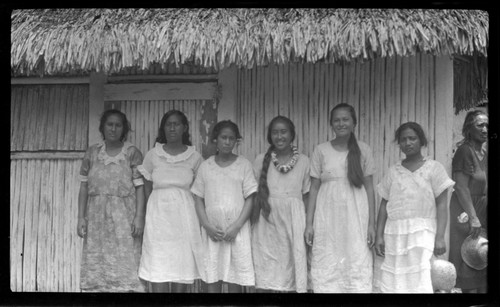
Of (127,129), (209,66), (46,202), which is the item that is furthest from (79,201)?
(209,66)

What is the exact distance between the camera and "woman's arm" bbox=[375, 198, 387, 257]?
495 cm

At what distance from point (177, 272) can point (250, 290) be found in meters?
0.51

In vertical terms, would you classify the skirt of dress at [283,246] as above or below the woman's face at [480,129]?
below

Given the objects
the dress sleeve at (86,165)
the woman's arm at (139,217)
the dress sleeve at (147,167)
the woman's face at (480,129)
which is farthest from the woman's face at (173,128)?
the woman's face at (480,129)

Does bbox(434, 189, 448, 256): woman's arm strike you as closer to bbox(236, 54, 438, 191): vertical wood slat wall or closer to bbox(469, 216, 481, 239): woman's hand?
bbox(469, 216, 481, 239): woman's hand

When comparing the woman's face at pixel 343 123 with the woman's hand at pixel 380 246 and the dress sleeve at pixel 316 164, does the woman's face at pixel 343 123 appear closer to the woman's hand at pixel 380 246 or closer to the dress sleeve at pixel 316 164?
the dress sleeve at pixel 316 164

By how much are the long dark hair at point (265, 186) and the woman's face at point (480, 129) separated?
3.94 feet

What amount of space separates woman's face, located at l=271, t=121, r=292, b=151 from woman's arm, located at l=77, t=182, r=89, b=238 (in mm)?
1330

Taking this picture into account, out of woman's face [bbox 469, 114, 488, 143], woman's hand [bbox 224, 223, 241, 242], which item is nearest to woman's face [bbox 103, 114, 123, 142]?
woman's hand [bbox 224, 223, 241, 242]

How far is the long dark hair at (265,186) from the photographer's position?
496cm

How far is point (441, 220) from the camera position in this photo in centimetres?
491

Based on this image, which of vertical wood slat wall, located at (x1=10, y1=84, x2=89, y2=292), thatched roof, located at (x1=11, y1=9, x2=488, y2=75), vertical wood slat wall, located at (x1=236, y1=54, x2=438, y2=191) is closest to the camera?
thatched roof, located at (x1=11, y1=9, x2=488, y2=75)
